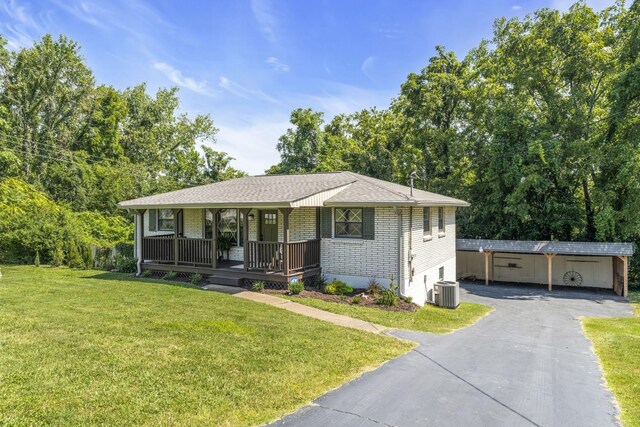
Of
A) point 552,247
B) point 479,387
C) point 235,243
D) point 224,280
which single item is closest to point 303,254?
point 224,280

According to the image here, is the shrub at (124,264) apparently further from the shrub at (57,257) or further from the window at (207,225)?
the window at (207,225)

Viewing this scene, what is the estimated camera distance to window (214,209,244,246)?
1552 centimetres

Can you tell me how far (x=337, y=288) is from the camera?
12.7 metres

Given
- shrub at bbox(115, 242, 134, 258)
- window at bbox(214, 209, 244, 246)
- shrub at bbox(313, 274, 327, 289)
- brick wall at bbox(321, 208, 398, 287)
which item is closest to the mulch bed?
shrub at bbox(313, 274, 327, 289)

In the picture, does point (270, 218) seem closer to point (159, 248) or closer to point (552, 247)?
point (159, 248)

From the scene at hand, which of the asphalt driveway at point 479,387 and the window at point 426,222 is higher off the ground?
the window at point 426,222

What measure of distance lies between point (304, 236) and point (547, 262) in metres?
14.8

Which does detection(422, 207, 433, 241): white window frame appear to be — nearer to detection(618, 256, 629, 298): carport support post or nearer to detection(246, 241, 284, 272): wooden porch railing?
detection(246, 241, 284, 272): wooden porch railing

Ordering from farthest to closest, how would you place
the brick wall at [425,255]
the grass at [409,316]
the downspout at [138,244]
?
the downspout at [138,244] < the brick wall at [425,255] < the grass at [409,316]

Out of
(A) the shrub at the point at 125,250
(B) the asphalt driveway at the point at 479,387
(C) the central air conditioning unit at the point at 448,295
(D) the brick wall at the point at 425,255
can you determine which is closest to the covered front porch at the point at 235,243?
(A) the shrub at the point at 125,250

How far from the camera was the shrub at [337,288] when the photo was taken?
41.2 ft

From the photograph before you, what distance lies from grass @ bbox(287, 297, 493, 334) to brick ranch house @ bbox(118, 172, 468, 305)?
125 centimetres

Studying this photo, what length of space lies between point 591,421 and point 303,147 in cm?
3481

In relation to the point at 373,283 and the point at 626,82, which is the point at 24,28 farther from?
the point at 626,82
